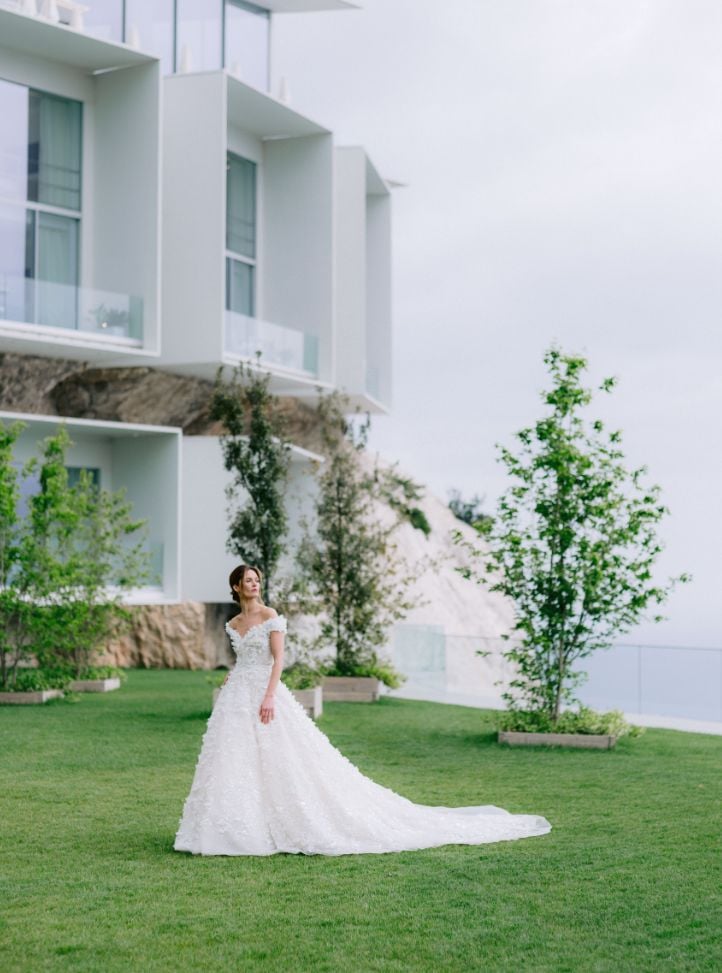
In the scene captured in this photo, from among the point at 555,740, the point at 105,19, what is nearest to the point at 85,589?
the point at 555,740

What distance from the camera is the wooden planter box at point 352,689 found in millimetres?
21688

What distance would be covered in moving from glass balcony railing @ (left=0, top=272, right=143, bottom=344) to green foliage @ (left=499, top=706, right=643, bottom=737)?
Answer: 1415 cm

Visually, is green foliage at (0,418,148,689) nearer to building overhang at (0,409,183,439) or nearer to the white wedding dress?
building overhang at (0,409,183,439)

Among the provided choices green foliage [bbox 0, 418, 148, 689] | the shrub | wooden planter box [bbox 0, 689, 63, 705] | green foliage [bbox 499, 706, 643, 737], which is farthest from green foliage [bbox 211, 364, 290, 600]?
green foliage [bbox 499, 706, 643, 737]

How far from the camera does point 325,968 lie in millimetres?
6328

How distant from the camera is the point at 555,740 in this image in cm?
1575

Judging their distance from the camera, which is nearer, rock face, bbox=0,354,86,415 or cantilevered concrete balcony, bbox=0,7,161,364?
cantilevered concrete balcony, bbox=0,7,161,364

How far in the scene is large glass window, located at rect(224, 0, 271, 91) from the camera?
32.1 meters

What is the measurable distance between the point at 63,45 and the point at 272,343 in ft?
25.0

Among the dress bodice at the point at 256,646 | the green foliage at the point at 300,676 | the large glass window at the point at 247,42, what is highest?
the large glass window at the point at 247,42

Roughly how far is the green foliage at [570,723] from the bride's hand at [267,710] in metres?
7.14

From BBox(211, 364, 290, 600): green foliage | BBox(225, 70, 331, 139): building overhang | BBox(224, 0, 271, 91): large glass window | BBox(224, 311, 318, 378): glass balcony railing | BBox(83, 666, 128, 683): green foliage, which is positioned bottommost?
BBox(83, 666, 128, 683): green foliage

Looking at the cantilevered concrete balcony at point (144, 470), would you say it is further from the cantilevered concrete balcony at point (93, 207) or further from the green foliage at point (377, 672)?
the green foliage at point (377, 672)

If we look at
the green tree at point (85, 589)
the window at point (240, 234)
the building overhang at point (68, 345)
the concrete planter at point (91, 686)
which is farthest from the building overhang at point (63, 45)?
the concrete planter at point (91, 686)
